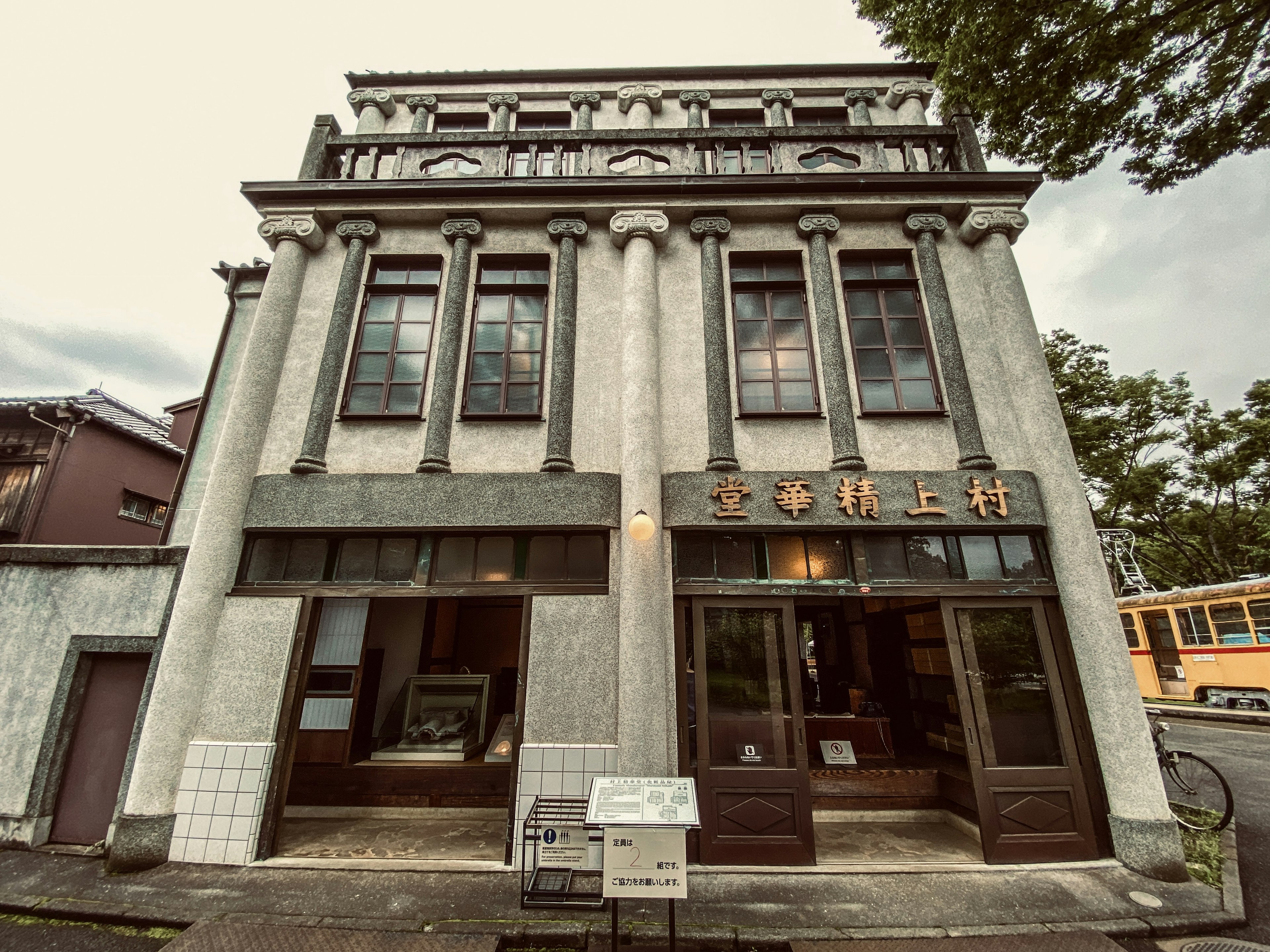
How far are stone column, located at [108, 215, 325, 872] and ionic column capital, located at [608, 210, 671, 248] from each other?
14.8 ft

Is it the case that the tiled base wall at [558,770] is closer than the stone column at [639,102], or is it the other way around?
the tiled base wall at [558,770]

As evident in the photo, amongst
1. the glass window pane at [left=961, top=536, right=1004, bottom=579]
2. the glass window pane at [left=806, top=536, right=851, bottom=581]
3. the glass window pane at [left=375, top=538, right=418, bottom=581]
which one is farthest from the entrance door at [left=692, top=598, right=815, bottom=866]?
the glass window pane at [left=375, top=538, right=418, bottom=581]

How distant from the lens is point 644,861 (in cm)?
375

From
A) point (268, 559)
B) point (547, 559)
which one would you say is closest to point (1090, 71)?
point (547, 559)

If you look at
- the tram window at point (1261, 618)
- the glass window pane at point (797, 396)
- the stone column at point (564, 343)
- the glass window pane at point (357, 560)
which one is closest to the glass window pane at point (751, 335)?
the glass window pane at point (797, 396)

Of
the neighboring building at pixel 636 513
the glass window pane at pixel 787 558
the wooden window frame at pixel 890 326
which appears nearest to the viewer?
the neighboring building at pixel 636 513

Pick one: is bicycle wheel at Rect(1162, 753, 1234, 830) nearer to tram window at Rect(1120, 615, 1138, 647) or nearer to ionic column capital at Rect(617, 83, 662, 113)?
tram window at Rect(1120, 615, 1138, 647)

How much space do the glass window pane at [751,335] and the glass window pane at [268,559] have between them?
6.64 meters

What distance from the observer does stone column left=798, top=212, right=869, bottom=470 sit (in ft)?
21.7

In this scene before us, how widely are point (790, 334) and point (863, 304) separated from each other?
4.04 feet

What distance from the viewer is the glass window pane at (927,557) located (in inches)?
246

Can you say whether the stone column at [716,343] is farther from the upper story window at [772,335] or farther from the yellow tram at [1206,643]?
the yellow tram at [1206,643]

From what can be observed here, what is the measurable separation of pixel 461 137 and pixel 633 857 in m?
9.92

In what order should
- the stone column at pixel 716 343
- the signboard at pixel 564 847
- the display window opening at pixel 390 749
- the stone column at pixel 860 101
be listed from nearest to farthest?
the signboard at pixel 564 847 → the display window opening at pixel 390 749 → the stone column at pixel 716 343 → the stone column at pixel 860 101
